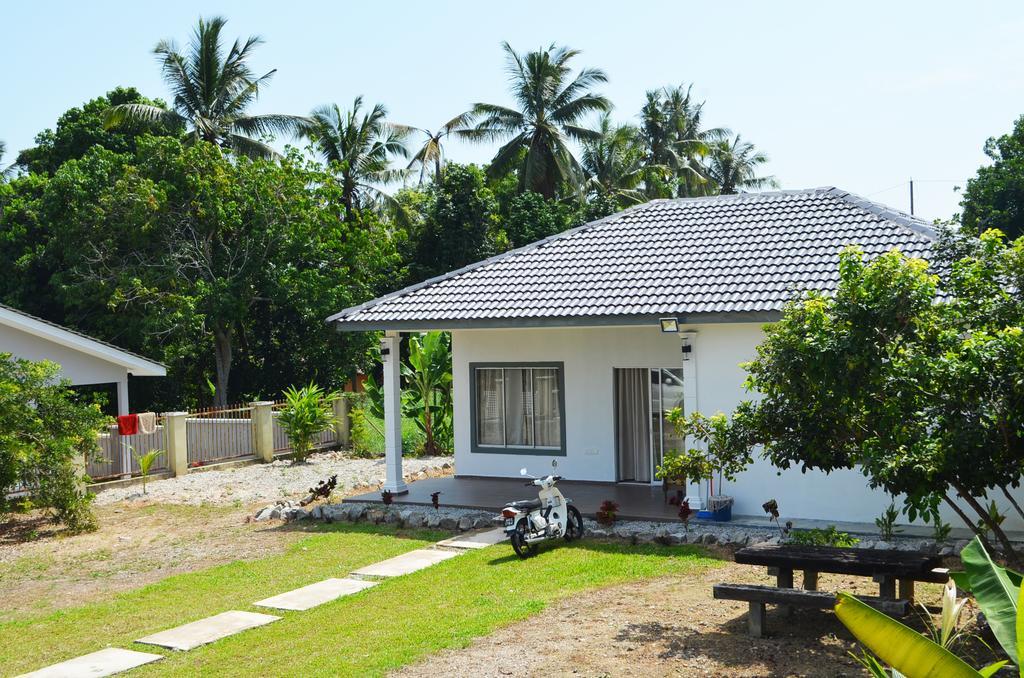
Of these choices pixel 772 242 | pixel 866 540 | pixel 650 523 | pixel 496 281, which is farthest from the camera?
pixel 496 281

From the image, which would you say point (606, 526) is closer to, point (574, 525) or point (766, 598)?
point (574, 525)

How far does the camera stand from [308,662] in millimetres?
8094

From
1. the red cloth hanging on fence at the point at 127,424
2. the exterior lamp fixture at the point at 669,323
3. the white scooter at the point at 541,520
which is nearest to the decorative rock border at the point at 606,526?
the white scooter at the point at 541,520

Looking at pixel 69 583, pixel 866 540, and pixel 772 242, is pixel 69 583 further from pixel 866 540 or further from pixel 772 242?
pixel 772 242

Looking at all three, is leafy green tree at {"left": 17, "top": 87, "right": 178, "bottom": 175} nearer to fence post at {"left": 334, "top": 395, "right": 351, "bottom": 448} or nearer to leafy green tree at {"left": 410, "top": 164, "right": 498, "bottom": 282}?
leafy green tree at {"left": 410, "top": 164, "right": 498, "bottom": 282}

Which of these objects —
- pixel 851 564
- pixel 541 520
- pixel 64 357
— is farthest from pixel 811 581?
pixel 64 357

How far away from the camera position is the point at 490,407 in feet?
57.8

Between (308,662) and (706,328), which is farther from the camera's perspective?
(706,328)

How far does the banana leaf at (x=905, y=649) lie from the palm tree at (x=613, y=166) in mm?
36082

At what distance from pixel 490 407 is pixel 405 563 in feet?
19.5

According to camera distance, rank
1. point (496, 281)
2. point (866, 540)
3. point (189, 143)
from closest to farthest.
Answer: point (866, 540)
point (496, 281)
point (189, 143)

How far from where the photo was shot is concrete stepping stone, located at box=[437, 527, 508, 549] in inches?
502

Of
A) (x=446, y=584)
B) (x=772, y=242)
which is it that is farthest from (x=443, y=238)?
(x=446, y=584)

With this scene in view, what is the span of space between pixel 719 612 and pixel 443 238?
920 inches
